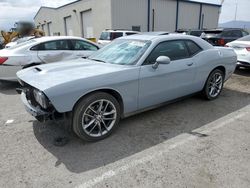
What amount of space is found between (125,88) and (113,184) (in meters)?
1.45

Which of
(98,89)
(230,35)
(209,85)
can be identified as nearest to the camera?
(98,89)

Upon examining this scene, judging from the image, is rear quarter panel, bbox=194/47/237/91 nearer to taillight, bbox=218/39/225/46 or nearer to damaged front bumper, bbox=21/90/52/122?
damaged front bumper, bbox=21/90/52/122

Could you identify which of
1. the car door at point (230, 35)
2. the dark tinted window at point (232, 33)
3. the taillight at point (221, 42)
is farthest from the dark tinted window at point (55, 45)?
the dark tinted window at point (232, 33)

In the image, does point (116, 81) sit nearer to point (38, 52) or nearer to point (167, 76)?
point (167, 76)

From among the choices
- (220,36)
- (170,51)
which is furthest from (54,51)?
(220,36)

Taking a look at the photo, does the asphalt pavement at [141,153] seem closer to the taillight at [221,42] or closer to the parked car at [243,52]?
the parked car at [243,52]

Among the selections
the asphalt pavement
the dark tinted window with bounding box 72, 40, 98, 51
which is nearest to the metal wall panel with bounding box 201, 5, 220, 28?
the dark tinted window with bounding box 72, 40, 98, 51

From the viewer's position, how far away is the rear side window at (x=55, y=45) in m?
6.54

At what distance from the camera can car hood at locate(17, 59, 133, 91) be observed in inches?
116

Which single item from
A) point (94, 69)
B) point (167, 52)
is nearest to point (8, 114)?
point (94, 69)

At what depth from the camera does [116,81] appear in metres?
3.24

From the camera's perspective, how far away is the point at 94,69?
11.1 ft

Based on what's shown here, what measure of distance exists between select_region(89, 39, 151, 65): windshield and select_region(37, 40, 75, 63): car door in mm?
2814

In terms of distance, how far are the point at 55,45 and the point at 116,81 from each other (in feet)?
13.9
